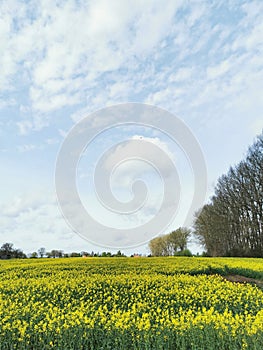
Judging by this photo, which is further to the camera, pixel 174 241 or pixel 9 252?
pixel 174 241

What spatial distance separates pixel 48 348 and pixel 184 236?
56.4 metres

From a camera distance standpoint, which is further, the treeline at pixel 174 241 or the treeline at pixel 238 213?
the treeline at pixel 174 241

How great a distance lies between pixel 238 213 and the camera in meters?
38.5

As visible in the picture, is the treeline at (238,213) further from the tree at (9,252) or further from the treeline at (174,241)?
the tree at (9,252)

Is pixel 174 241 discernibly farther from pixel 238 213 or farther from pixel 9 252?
pixel 9 252

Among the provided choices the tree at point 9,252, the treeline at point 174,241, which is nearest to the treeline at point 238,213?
the treeline at point 174,241

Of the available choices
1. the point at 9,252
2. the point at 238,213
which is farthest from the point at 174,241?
the point at 9,252

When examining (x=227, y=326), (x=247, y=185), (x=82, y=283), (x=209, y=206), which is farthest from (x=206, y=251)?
(x=227, y=326)

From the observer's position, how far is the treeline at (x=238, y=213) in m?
32.9

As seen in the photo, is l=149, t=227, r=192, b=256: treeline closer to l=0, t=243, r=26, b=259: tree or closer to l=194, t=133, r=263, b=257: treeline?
l=194, t=133, r=263, b=257: treeline

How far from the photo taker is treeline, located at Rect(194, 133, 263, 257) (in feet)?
108

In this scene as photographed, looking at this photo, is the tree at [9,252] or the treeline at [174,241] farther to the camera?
the treeline at [174,241]

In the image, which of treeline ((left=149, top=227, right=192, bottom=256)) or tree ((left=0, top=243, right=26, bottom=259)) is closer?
tree ((left=0, top=243, right=26, bottom=259))

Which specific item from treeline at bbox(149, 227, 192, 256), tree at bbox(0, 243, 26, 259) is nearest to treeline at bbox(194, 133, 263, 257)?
treeline at bbox(149, 227, 192, 256)
